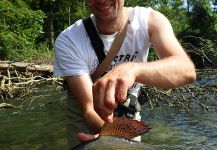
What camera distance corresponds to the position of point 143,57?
11.4ft

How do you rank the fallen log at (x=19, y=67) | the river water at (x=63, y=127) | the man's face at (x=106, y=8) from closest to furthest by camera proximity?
the man's face at (x=106, y=8) < the river water at (x=63, y=127) < the fallen log at (x=19, y=67)

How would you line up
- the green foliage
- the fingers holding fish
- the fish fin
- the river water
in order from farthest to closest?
1. the green foliage
2. the river water
3. the fish fin
4. the fingers holding fish

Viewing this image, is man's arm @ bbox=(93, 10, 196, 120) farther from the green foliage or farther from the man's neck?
the green foliage

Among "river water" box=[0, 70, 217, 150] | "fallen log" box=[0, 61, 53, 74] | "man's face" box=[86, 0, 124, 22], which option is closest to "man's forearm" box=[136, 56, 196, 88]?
"man's face" box=[86, 0, 124, 22]

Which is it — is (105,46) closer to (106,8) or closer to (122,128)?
(106,8)

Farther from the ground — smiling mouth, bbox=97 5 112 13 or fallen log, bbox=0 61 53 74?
smiling mouth, bbox=97 5 112 13

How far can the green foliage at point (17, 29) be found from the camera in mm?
22828

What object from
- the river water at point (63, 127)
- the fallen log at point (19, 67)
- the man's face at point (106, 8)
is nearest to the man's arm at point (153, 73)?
the man's face at point (106, 8)

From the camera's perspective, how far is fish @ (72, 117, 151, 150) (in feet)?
6.05

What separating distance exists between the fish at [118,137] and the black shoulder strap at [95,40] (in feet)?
5.02

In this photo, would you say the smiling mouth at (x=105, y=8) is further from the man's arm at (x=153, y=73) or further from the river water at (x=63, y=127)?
the river water at (x=63, y=127)

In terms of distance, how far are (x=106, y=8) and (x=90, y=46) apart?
438 millimetres

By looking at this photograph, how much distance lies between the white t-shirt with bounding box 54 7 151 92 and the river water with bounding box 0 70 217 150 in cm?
515

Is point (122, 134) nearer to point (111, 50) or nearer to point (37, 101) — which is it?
point (111, 50)
